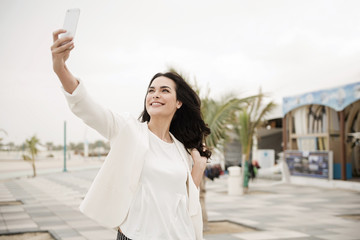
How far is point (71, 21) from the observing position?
1741mm

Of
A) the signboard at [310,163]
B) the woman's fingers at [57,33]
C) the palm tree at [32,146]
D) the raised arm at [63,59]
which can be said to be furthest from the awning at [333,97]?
the woman's fingers at [57,33]

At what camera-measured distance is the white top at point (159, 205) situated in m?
2.12

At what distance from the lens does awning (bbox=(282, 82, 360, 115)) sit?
A: 1766 cm

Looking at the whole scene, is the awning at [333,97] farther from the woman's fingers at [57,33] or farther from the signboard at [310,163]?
the woman's fingers at [57,33]

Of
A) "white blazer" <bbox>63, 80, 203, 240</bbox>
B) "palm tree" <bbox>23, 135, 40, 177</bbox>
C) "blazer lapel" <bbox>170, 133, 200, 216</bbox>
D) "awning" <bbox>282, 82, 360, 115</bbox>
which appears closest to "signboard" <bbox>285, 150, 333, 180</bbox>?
"awning" <bbox>282, 82, 360, 115</bbox>

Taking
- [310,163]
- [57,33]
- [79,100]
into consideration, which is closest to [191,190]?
[79,100]

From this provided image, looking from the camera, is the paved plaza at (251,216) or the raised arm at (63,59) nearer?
the raised arm at (63,59)

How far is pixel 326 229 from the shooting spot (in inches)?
328

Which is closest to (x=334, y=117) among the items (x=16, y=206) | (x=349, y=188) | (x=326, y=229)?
(x=349, y=188)

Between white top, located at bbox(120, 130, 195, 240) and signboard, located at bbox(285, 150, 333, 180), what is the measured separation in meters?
18.1

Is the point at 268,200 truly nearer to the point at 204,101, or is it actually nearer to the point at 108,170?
the point at 204,101

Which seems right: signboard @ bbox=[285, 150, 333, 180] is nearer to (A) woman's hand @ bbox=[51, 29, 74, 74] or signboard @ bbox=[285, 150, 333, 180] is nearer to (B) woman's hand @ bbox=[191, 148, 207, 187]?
(B) woman's hand @ bbox=[191, 148, 207, 187]

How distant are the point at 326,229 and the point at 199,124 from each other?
6.51m

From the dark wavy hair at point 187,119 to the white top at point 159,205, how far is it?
1.27 ft
